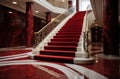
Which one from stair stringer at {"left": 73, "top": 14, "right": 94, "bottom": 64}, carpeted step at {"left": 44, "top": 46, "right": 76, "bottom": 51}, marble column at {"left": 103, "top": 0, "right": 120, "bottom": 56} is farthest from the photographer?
marble column at {"left": 103, "top": 0, "right": 120, "bottom": 56}

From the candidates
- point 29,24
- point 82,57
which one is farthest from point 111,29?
point 29,24

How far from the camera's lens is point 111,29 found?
723 cm

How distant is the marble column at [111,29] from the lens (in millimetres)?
7152

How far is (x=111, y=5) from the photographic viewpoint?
24.0 feet

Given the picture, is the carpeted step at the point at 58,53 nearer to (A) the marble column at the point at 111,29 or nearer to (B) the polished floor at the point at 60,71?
(B) the polished floor at the point at 60,71

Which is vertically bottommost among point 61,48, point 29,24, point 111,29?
point 61,48

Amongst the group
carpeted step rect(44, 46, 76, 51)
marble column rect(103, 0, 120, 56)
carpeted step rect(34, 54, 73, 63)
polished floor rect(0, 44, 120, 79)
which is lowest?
polished floor rect(0, 44, 120, 79)

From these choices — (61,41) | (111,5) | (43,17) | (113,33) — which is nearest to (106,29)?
(113,33)

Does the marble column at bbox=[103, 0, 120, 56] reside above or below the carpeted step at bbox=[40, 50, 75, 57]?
above

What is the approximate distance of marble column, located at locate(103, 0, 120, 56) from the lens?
23.5 ft

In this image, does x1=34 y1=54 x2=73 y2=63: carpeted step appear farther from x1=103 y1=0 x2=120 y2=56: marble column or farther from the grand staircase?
x1=103 y1=0 x2=120 y2=56: marble column

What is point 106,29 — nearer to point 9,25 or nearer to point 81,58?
point 81,58

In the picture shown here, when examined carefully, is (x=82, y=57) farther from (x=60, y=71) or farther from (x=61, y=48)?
(x=60, y=71)

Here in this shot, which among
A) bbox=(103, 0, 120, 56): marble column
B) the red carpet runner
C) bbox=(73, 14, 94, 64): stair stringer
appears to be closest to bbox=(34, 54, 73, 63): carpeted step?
the red carpet runner
